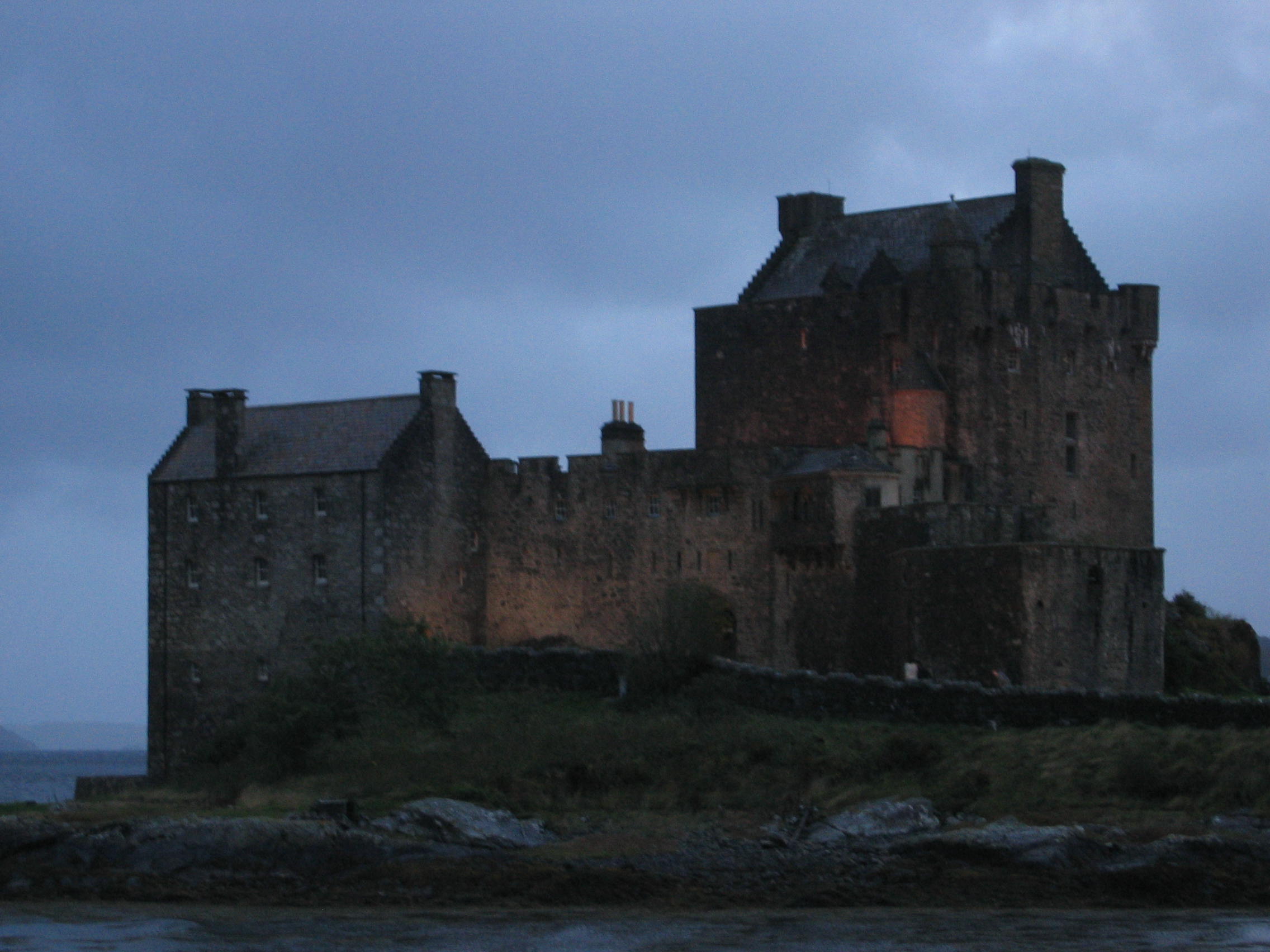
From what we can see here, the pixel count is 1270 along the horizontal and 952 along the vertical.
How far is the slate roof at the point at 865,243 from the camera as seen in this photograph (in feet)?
206

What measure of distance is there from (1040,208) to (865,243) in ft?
14.7

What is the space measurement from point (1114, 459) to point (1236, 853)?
26.9m

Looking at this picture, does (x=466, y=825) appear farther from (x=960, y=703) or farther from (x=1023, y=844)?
(x=960, y=703)

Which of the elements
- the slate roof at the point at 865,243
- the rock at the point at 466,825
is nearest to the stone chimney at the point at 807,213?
the slate roof at the point at 865,243

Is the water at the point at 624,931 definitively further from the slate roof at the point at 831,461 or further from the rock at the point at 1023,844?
the slate roof at the point at 831,461

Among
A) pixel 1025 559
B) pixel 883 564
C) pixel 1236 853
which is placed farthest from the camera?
pixel 883 564

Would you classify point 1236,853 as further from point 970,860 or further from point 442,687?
point 442,687

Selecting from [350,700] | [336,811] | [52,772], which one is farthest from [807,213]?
[52,772]

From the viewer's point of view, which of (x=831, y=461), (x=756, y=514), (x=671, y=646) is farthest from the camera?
(x=756, y=514)

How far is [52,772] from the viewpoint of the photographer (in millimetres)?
125562

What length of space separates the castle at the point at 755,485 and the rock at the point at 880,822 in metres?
12.5

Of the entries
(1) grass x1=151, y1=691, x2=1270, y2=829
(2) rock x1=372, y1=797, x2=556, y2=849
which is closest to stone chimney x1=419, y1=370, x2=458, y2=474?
(1) grass x1=151, y1=691, x2=1270, y2=829

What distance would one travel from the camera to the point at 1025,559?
169 ft

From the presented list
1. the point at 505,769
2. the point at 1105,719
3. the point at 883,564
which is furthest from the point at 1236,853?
the point at 883,564
